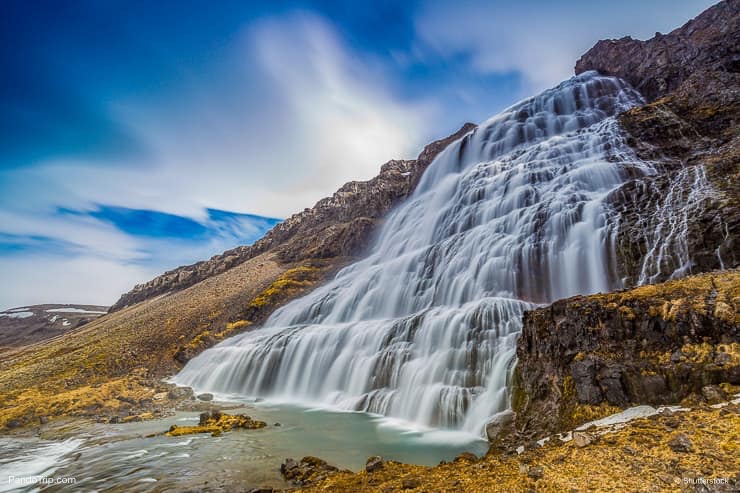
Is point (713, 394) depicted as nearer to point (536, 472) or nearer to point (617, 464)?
point (617, 464)

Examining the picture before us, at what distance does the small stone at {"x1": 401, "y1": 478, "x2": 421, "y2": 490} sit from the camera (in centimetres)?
566

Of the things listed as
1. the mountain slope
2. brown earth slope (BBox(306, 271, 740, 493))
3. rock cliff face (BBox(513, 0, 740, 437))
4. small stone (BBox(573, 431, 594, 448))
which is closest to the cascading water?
rock cliff face (BBox(513, 0, 740, 437))

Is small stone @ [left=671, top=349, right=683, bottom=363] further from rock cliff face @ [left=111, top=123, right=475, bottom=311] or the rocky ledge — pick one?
rock cliff face @ [left=111, top=123, right=475, bottom=311]

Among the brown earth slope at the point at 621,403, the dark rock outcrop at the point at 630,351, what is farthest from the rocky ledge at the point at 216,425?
the dark rock outcrop at the point at 630,351

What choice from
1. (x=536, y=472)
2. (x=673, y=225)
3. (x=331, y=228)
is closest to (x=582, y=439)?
(x=536, y=472)

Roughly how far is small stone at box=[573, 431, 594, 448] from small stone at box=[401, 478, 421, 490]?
238 centimetres

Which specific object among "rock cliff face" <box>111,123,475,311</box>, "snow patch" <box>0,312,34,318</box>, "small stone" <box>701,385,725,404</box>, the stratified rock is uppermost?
"rock cliff face" <box>111,123,475,311</box>

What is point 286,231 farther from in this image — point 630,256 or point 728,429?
point 728,429

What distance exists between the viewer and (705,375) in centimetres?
599

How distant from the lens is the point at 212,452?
34.4ft

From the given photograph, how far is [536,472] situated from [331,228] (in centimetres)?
5380

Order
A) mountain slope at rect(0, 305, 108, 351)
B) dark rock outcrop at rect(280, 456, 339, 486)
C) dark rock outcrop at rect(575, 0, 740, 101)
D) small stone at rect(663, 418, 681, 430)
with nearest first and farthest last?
small stone at rect(663, 418, 681, 430)
dark rock outcrop at rect(280, 456, 339, 486)
dark rock outcrop at rect(575, 0, 740, 101)
mountain slope at rect(0, 305, 108, 351)

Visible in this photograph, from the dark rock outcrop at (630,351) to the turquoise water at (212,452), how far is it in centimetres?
296

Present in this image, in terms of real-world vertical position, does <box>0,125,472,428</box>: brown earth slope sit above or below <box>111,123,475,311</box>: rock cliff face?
below
